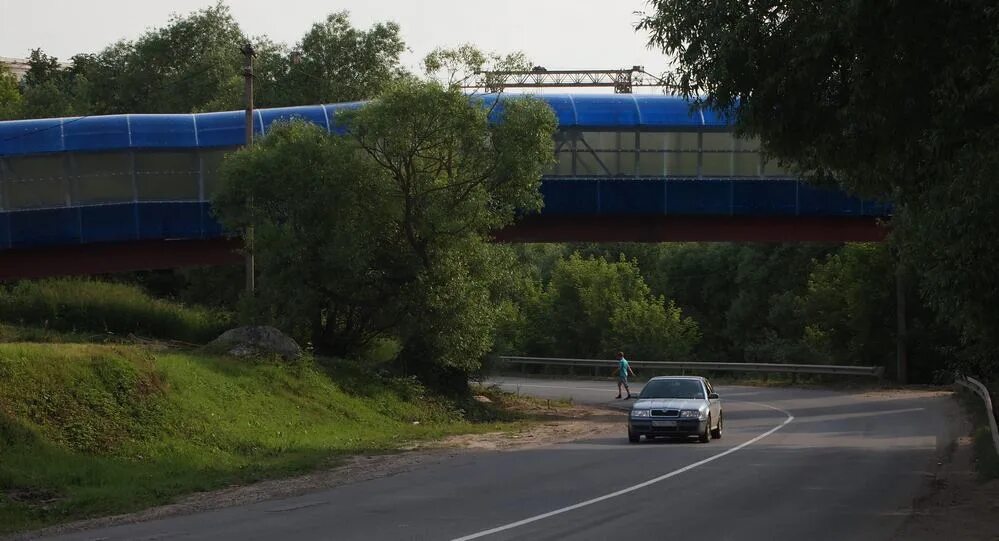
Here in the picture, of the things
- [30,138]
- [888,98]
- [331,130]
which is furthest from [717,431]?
[30,138]

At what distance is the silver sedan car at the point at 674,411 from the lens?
25.1m

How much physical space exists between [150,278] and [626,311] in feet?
94.1

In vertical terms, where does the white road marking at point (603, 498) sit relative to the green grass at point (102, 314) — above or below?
below

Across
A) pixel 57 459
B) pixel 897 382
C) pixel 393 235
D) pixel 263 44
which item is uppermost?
pixel 263 44

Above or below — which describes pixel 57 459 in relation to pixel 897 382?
above

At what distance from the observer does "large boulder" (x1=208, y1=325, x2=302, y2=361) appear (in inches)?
1131

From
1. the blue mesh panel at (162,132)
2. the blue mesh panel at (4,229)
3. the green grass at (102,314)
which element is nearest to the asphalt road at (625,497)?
the green grass at (102,314)

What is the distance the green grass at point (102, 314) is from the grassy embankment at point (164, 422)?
7343 millimetres

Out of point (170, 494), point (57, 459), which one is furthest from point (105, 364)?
point (170, 494)

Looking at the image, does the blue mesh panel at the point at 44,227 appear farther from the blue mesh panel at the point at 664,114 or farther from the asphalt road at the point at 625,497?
the asphalt road at the point at 625,497

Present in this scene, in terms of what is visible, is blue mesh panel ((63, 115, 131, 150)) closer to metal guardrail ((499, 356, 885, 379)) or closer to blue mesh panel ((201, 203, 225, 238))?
blue mesh panel ((201, 203, 225, 238))

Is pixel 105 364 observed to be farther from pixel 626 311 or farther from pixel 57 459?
pixel 626 311

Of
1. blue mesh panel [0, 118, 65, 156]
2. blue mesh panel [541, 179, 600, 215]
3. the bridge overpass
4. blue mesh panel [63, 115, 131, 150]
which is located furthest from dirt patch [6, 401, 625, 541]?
blue mesh panel [0, 118, 65, 156]

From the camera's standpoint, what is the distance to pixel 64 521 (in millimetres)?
14703
